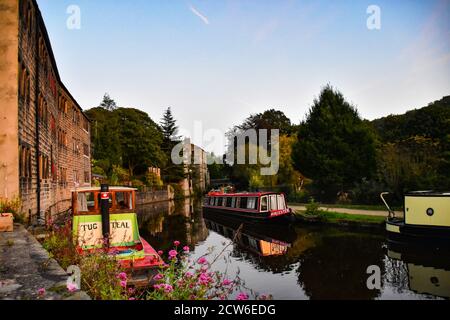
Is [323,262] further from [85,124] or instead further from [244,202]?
[85,124]

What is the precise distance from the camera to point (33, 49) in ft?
47.5

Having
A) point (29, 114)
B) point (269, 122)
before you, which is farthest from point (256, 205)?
point (269, 122)

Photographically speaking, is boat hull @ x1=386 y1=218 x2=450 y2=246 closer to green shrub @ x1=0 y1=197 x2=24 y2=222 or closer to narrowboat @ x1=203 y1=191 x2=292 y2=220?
narrowboat @ x1=203 y1=191 x2=292 y2=220

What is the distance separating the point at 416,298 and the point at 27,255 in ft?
28.2

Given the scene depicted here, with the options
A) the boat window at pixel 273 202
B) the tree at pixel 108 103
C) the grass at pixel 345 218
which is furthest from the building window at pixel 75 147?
the tree at pixel 108 103

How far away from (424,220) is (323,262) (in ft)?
14.7

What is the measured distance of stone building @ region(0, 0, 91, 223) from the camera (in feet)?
37.2

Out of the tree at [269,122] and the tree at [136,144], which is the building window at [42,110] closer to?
the tree at [136,144]

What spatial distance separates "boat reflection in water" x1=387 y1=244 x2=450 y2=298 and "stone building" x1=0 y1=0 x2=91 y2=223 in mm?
11723

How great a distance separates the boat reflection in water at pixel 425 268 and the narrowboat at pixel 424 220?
0.48m

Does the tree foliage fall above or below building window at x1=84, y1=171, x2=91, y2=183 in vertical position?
above

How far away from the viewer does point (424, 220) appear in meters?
13.2

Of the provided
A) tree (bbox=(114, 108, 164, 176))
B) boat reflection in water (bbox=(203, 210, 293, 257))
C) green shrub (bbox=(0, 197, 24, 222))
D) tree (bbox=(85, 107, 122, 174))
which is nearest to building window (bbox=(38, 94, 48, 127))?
green shrub (bbox=(0, 197, 24, 222))
